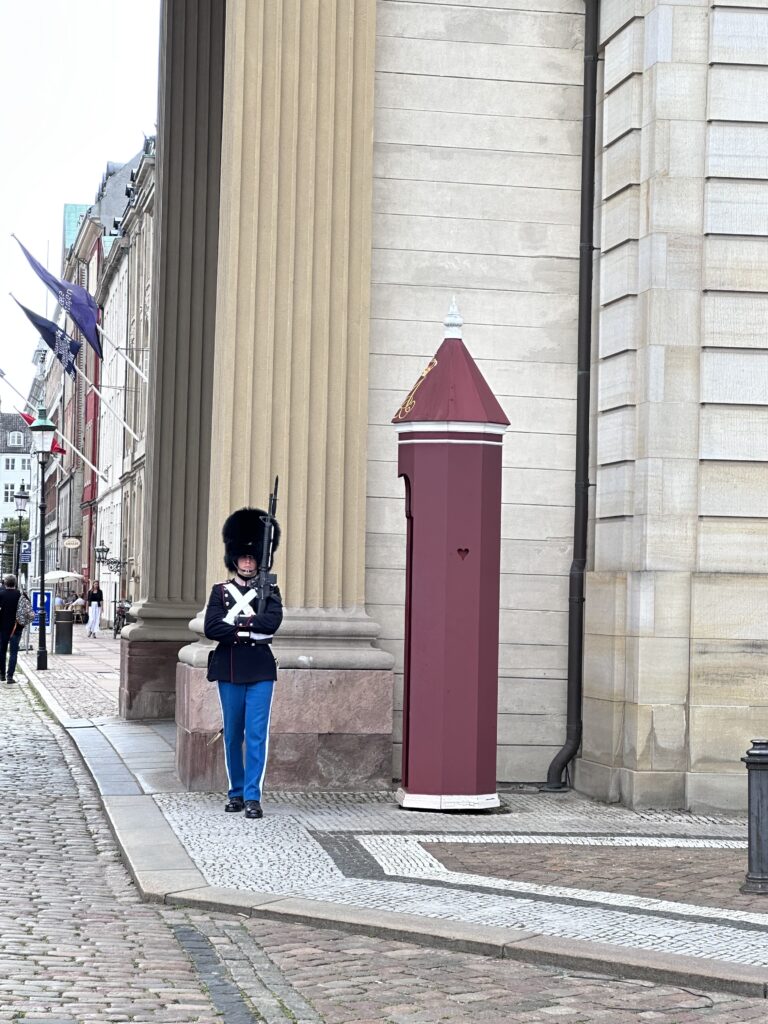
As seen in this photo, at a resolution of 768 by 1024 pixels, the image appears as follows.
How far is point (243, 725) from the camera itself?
11195mm

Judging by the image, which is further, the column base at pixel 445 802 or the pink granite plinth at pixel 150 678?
the pink granite plinth at pixel 150 678

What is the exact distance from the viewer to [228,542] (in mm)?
11375

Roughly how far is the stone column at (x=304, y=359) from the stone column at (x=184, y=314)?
6264mm

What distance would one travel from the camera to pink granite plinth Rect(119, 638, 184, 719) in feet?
60.8

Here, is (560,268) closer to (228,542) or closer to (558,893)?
(228,542)

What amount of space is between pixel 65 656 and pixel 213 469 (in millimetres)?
26734

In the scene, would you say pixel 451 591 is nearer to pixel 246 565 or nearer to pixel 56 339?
pixel 246 565

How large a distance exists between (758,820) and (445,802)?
3.15 m

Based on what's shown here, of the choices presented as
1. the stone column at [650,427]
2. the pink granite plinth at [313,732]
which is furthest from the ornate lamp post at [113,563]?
the stone column at [650,427]

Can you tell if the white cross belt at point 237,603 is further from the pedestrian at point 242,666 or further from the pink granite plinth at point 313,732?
the pink granite plinth at point 313,732

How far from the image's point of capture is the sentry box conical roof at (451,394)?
443 inches

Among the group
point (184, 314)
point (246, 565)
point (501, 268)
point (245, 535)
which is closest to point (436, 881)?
point (246, 565)

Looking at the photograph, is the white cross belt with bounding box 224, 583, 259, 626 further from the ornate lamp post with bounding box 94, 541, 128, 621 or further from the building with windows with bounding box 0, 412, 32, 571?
the building with windows with bounding box 0, 412, 32, 571

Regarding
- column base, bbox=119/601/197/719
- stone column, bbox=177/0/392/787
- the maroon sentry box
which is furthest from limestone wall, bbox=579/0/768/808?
column base, bbox=119/601/197/719
